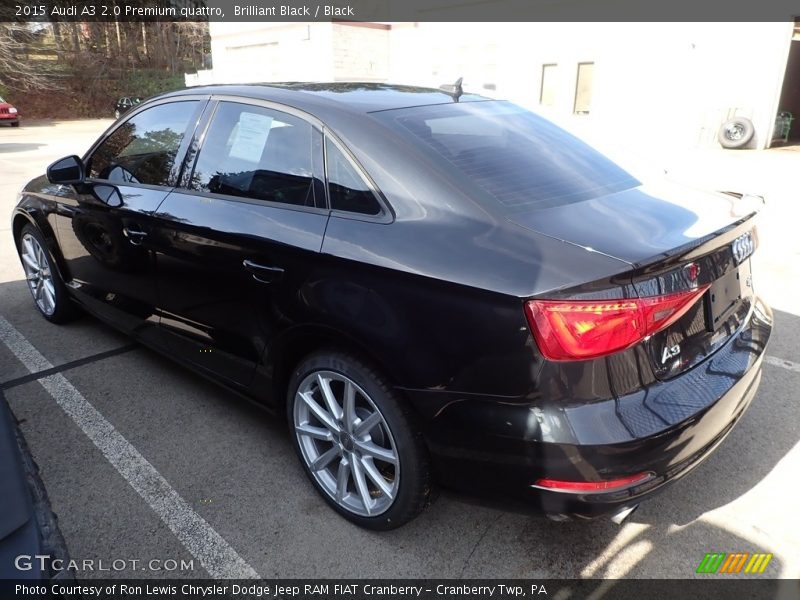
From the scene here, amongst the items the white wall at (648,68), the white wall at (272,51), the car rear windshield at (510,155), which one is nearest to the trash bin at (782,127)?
the white wall at (648,68)

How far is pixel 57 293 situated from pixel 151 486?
7.11 feet

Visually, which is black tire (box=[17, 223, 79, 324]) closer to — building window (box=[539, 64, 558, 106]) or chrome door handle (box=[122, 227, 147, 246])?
chrome door handle (box=[122, 227, 147, 246])

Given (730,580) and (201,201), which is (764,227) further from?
(201,201)

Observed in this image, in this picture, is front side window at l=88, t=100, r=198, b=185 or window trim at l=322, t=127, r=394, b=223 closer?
window trim at l=322, t=127, r=394, b=223

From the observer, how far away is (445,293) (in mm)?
1914

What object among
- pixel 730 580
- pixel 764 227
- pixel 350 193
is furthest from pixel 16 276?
pixel 764 227

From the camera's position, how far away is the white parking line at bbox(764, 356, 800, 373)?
362 centimetres

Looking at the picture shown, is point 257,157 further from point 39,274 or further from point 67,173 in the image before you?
point 39,274

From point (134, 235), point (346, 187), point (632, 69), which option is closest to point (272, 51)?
point (632, 69)

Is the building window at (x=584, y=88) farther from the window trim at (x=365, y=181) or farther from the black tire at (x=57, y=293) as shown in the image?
the window trim at (x=365, y=181)

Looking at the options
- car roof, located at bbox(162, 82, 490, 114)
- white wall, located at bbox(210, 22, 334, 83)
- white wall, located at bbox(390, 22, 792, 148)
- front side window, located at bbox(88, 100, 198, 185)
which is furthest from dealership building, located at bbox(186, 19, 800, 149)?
car roof, located at bbox(162, 82, 490, 114)

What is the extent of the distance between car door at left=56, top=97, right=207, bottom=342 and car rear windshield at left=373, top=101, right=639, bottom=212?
1286 mm

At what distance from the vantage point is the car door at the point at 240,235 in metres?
2.41

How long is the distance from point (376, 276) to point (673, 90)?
18.5m
